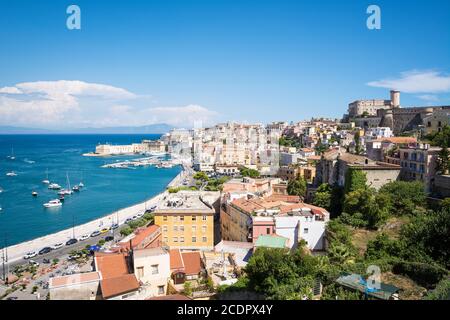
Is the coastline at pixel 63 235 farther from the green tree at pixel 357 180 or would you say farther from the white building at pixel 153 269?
the green tree at pixel 357 180

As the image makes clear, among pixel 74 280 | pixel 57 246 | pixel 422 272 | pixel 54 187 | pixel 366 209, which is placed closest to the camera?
pixel 422 272

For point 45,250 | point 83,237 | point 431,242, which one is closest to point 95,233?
point 83,237

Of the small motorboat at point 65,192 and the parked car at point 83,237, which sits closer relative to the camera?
the parked car at point 83,237

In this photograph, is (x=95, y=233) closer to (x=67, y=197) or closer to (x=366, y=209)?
(x=366, y=209)

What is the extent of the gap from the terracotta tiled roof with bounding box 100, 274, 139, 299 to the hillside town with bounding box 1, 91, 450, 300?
0.06 ft

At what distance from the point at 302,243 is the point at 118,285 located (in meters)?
5.44

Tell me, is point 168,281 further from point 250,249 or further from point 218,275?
point 250,249

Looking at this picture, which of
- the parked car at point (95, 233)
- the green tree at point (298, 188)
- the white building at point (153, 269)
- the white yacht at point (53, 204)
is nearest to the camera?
the white building at point (153, 269)

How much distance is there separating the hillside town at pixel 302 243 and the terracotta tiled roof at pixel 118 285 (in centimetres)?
2

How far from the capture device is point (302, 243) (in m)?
10.2

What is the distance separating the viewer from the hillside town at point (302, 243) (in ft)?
20.7

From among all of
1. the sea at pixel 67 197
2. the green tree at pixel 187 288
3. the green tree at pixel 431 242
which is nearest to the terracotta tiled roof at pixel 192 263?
A: the green tree at pixel 187 288

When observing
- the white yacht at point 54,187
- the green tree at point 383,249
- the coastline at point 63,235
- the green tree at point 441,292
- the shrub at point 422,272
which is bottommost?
the coastline at point 63,235
